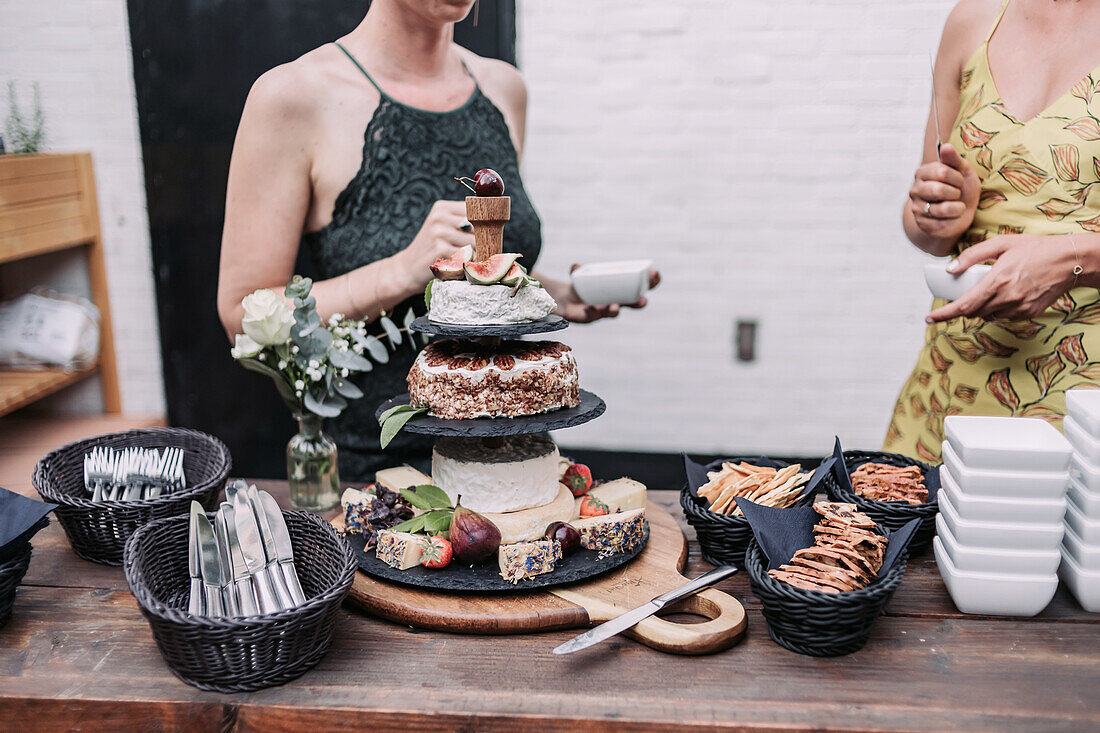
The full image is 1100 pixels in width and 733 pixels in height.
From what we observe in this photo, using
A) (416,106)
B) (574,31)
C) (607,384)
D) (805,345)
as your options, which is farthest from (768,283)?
Answer: (416,106)

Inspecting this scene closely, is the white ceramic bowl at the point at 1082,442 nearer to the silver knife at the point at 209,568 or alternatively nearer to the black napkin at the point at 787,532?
the black napkin at the point at 787,532

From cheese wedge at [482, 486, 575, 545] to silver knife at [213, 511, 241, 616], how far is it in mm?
424

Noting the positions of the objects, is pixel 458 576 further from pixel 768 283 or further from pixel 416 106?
pixel 768 283

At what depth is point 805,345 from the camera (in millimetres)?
3520

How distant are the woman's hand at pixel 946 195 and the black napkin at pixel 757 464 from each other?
27.7 inches

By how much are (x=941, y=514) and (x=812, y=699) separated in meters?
0.45

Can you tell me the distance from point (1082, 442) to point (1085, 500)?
0.09 meters

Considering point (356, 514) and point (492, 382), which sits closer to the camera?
point (492, 382)

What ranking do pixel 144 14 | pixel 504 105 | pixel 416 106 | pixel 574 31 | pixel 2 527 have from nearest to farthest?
pixel 2 527
pixel 416 106
pixel 504 105
pixel 144 14
pixel 574 31

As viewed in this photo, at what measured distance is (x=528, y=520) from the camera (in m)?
1.42

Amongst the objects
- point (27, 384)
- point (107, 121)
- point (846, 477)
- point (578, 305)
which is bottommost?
point (27, 384)

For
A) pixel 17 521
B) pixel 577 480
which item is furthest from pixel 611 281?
pixel 17 521

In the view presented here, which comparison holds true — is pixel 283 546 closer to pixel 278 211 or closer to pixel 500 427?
pixel 500 427

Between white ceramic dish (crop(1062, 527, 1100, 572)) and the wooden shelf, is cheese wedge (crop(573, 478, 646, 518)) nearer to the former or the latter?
white ceramic dish (crop(1062, 527, 1100, 572))
